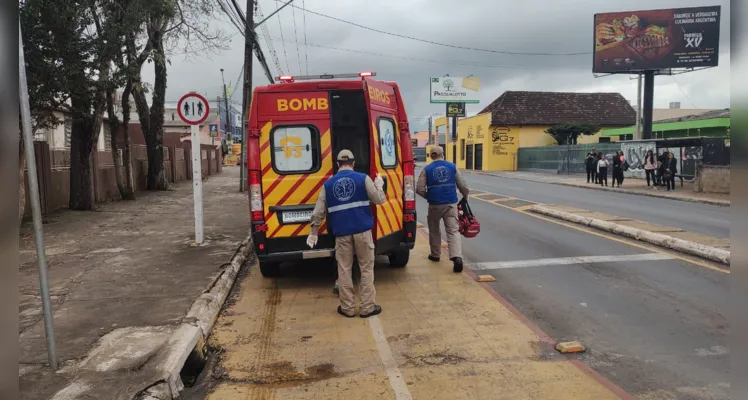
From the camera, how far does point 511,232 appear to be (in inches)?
442

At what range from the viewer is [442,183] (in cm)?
802

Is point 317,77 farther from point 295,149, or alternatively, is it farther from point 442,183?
point 442,183

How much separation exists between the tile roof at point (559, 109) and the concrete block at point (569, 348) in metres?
43.6

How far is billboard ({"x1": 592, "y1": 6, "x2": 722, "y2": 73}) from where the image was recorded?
113 ft

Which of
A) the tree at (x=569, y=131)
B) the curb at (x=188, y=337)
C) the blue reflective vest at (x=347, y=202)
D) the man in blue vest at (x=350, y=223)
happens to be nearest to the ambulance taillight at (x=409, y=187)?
the man in blue vest at (x=350, y=223)

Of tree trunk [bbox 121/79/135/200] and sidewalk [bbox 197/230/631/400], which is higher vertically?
tree trunk [bbox 121/79/135/200]

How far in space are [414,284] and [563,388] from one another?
11.0 ft

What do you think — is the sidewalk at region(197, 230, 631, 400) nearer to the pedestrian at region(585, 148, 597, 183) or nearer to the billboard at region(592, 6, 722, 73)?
the pedestrian at region(585, 148, 597, 183)

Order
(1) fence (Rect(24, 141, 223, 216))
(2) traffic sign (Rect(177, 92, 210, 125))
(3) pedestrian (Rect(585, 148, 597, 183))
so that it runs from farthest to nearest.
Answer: (3) pedestrian (Rect(585, 148, 597, 183))
(1) fence (Rect(24, 141, 223, 216))
(2) traffic sign (Rect(177, 92, 210, 125))

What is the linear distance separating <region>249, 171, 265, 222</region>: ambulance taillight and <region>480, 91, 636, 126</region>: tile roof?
42.2 meters

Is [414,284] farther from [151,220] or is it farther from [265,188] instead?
[151,220]

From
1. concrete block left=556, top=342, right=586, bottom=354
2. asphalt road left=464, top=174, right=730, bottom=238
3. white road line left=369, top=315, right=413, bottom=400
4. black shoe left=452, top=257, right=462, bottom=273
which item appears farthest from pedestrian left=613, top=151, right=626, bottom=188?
white road line left=369, top=315, right=413, bottom=400

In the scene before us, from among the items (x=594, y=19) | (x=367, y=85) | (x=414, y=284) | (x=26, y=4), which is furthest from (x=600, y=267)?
(x=594, y=19)

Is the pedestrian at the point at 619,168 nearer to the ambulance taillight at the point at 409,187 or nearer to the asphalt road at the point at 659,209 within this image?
the asphalt road at the point at 659,209
